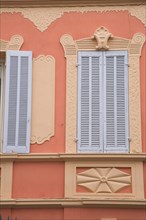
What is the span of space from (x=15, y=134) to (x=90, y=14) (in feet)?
8.59

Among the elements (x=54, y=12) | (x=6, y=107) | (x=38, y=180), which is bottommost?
(x=38, y=180)

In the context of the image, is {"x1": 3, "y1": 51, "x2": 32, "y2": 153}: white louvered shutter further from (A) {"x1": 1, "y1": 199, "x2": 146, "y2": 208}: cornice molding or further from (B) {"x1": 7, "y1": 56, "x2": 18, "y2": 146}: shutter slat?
(A) {"x1": 1, "y1": 199, "x2": 146, "y2": 208}: cornice molding

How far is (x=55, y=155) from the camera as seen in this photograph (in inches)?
391

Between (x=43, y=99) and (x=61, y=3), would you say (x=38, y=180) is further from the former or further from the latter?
(x=61, y=3)

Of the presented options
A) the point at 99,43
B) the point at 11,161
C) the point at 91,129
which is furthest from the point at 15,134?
the point at 99,43

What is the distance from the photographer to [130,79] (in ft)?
33.9

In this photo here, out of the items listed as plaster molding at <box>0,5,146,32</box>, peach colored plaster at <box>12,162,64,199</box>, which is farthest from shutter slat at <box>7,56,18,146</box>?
plaster molding at <box>0,5,146,32</box>

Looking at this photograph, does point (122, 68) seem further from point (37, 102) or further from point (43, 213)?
point (43, 213)

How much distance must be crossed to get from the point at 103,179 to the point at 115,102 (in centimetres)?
140

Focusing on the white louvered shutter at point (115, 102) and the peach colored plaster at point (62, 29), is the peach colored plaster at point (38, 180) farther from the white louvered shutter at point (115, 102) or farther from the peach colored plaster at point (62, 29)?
the peach colored plaster at point (62, 29)

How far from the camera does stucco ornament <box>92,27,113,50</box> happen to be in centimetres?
1047

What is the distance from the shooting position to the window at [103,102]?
10.1 metres

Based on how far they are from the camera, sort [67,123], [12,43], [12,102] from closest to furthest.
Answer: [67,123] < [12,102] < [12,43]

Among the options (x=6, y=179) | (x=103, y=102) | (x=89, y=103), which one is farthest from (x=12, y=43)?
(x=6, y=179)
